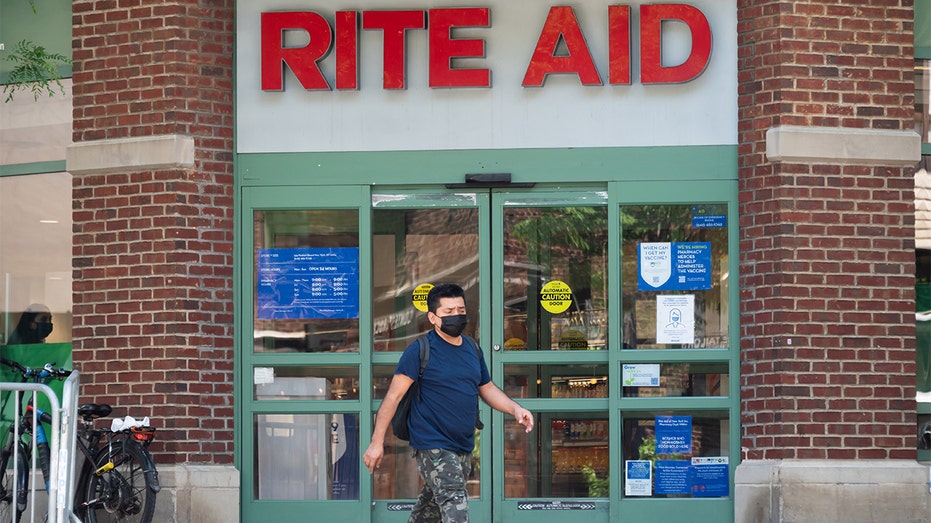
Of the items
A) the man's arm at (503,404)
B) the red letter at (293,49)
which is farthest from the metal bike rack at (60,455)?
the red letter at (293,49)

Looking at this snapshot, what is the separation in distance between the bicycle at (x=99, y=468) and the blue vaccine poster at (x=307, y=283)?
1355 millimetres

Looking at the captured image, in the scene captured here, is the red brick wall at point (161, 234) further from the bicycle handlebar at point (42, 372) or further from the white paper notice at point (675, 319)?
the white paper notice at point (675, 319)

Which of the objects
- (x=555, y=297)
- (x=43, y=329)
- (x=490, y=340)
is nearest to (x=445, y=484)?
(x=490, y=340)

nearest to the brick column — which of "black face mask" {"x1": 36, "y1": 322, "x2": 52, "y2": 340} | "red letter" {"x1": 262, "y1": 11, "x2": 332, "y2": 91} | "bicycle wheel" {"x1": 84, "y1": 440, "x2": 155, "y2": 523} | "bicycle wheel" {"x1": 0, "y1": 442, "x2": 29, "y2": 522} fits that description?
"red letter" {"x1": 262, "y1": 11, "x2": 332, "y2": 91}

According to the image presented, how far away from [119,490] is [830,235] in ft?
17.9

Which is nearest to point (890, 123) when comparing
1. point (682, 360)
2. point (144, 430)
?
point (682, 360)

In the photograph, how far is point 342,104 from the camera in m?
9.41

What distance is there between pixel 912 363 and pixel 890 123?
1.78m

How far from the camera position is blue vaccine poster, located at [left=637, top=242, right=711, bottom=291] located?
926 cm

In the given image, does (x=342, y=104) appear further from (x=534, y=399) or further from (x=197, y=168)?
(x=534, y=399)

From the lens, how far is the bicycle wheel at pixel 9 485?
8.51m

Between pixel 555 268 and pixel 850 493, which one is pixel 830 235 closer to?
pixel 850 493

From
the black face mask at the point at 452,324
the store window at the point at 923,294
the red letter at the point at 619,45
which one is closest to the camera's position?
the black face mask at the point at 452,324

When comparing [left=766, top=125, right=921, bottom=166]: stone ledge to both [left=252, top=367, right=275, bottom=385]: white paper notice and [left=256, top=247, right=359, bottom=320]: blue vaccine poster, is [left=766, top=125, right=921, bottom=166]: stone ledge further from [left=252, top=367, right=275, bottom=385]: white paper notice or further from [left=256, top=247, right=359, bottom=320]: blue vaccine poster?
[left=252, top=367, right=275, bottom=385]: white paper notice
